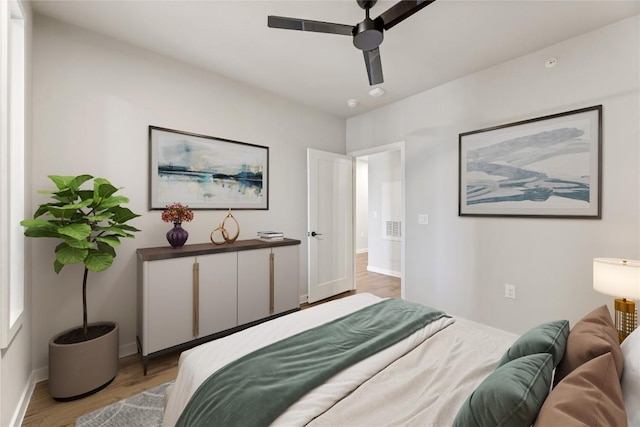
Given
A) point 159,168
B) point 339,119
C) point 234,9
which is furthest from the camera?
point 339,119

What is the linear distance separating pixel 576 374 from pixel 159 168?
9.84ft

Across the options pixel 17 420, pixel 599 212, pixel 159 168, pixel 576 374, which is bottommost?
pixel 17 420

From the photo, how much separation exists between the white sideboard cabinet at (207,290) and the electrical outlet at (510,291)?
7.01 feet

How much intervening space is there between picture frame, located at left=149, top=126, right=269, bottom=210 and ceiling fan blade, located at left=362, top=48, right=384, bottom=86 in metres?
1.64

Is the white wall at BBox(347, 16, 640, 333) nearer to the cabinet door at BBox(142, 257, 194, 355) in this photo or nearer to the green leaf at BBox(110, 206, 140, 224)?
the cabinet door at BBox(142, 257, 194, 355)

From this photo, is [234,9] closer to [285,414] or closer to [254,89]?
[254,89]

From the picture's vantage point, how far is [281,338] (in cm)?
142

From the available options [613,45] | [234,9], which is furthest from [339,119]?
[613,45]

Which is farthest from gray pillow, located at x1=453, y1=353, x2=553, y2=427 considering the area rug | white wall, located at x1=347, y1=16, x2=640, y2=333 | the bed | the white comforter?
white wall, located at x1=347, y1=16, x2=640, y2=333

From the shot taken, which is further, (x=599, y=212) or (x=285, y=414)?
(x=599, y=212)

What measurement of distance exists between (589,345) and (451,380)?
478mm

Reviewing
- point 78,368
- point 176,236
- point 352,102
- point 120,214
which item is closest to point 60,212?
point 120,214

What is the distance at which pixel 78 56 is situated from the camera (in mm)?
2207

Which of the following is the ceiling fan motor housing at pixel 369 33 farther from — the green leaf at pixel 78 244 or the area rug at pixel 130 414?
the area rug at pixel 130 414
